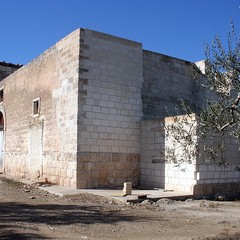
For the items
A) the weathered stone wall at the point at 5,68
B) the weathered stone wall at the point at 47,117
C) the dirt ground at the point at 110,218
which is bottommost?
the dirt ground at the point at 110,218

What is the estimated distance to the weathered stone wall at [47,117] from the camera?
40.8 ft

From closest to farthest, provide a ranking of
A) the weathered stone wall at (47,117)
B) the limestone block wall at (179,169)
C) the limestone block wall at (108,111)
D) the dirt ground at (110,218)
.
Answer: the dirt ground at (110,218)
the limestone block wall at (179,169)
the limestone block wall at (108,111)
the weathered stone wall at (47,117)

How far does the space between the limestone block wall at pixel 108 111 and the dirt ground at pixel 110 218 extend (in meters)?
2.13

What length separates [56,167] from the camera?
13.2 m

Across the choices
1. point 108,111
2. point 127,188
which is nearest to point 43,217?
point 127,188

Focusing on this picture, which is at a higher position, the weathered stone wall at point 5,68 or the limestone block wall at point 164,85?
the weathered stone wall at point 5,68

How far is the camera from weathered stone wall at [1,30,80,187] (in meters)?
12.4

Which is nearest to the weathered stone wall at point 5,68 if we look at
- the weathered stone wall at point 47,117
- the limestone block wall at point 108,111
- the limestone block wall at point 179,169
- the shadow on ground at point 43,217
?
the weathered stone wall at point 47,117

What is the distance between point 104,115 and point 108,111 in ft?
0.77

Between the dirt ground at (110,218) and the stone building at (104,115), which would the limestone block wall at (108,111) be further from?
the dirt ground at (110,218)

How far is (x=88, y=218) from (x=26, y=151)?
383 inches

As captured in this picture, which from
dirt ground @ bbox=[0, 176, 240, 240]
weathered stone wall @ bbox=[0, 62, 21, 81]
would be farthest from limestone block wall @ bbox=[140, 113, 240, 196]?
weathered stone wall @ bbox=[0, 62, 21, 81]

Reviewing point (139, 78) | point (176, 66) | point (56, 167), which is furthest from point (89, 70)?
point (176, 66)

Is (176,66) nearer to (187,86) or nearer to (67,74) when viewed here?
(187,86)
